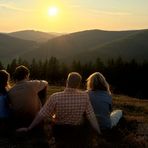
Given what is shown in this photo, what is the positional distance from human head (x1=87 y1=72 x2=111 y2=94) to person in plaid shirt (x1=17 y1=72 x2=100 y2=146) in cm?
66

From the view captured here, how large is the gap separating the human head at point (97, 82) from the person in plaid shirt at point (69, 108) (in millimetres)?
657

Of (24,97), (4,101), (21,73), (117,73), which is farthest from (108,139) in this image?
(117,73)

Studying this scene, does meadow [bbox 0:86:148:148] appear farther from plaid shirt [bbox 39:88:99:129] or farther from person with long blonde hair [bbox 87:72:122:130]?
plaid shirt [bbox 39:88:99:129]

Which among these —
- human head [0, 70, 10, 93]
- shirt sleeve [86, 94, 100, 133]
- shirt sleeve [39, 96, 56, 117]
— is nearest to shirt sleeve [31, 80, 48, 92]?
human head [0, 70, 10, 93]

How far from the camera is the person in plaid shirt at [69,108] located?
11102 mm

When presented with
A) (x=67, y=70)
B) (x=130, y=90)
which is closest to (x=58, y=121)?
(x=130, y=90)

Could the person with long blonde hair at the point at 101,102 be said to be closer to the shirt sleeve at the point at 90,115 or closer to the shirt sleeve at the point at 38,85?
the shirt sleeve at the point at 90,115

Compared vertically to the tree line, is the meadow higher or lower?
higher

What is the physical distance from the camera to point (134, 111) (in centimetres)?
1869

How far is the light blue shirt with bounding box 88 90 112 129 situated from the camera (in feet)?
39.9

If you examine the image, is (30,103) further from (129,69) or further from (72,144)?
(129,69)

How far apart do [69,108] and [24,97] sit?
162cm

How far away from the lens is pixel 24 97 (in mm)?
12133

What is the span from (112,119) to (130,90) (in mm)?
80953
